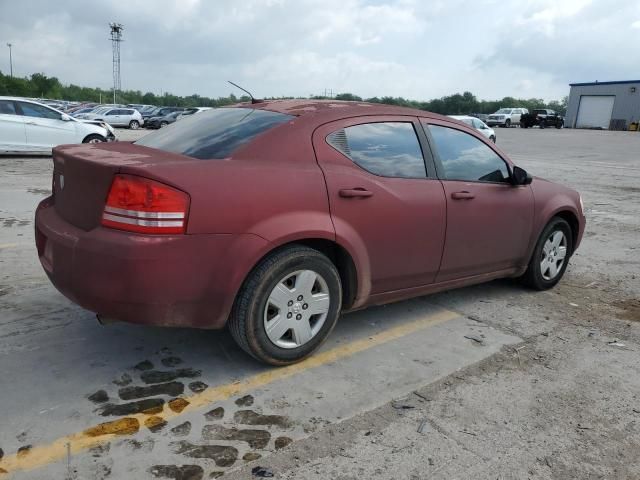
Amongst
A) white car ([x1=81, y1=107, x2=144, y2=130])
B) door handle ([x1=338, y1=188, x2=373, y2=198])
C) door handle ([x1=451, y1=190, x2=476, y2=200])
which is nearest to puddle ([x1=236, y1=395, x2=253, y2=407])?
door handle ([x1=338, y1=188, x2=373, y2=198])

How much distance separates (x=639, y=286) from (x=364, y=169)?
11.2 ft

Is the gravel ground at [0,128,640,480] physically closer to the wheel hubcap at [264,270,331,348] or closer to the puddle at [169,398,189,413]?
the puddle at [169,398,189,413]

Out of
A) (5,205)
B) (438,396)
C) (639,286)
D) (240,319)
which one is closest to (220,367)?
(240,319)

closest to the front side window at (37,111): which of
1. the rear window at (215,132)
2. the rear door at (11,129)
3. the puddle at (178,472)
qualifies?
the rear door at (11,129)

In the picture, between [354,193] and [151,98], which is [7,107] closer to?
[354,193]

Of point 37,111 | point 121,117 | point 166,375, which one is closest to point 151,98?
point 121,117

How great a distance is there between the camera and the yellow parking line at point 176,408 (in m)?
2.35

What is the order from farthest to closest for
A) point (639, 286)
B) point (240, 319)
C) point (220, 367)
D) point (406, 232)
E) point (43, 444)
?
1. point (639, 286)
2. point (406, 232)
3. point (220, 367)
4. point (240, 319)
5. point (43, 444)

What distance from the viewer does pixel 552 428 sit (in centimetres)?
277

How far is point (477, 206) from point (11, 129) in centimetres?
1293

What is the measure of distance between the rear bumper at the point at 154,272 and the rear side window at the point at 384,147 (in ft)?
3.09

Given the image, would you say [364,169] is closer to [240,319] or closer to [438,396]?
[240,319]

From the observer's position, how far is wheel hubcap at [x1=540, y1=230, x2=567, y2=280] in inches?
191

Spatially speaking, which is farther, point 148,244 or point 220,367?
point 220,367
